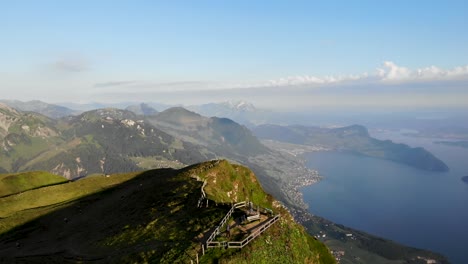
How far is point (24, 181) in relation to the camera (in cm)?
14850

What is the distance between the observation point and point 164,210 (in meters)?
61.2

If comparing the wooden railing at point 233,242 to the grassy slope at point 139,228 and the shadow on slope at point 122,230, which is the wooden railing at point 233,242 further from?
the shadow on slope at point 122,230

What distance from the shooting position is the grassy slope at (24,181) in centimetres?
14038

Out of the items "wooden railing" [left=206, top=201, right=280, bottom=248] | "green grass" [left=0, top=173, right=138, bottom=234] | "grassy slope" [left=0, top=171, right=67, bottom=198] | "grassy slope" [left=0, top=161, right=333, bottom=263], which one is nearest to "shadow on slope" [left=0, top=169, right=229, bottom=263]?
"grassy slope" [left=0, top=161, right=333, bottom=263]

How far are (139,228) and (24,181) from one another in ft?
401

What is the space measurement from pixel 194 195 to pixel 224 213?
57.4 ft

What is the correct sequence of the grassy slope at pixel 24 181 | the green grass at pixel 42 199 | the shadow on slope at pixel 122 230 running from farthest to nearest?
the grassy slope at pixel 24 181 < the green grass at pixel 42 199 < the shadow on slope at pixel 122 230

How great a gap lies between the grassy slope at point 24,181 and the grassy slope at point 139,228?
33895 mm

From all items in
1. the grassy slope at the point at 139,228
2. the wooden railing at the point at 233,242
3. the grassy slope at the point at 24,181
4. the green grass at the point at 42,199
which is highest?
the wooden railing at the point at 233,242

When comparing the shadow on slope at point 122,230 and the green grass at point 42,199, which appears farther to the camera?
the green grass at point 42,199

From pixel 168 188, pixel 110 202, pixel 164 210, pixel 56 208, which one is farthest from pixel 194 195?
pixel 56 208

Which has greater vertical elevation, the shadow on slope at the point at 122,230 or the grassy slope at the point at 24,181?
the shadow on slope at the point at 122,230

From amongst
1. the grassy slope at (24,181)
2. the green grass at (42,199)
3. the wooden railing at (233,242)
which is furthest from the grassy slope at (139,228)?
the grassy slope at (24,181)

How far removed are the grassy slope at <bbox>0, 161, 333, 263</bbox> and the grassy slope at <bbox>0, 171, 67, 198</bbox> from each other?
3389 centimetres
